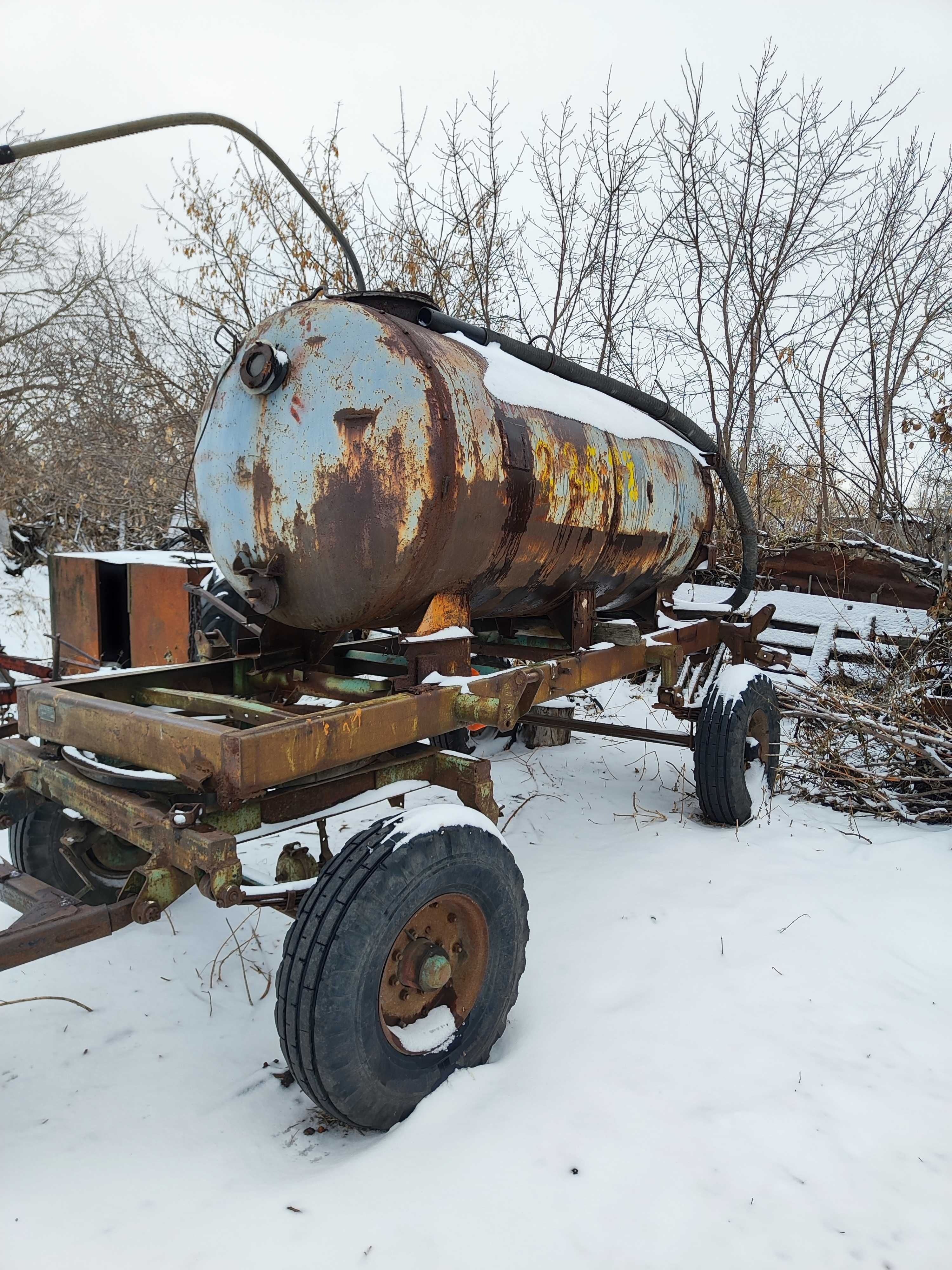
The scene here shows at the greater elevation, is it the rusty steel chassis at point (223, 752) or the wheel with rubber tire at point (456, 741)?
the rusty steel chassis at point (223, 752)

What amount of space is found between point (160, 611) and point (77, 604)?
Answer: 0.87 meters

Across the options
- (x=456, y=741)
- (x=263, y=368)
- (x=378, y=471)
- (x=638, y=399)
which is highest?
(x=638, y=399)

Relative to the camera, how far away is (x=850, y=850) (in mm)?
3883

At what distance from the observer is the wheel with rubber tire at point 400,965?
6.40ft

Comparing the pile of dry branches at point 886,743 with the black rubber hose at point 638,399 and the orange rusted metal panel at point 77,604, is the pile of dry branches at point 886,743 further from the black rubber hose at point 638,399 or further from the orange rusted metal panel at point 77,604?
the orange rusted metal panel at point 77,604

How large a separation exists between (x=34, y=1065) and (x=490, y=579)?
223cm

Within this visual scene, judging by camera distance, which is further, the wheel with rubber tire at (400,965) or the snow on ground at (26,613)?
the snow on ground at (26,613)

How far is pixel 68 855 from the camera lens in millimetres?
2854

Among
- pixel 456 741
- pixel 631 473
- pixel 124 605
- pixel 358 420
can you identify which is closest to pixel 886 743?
pixel 631 473

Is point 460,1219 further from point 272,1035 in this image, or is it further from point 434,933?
point 272,1035

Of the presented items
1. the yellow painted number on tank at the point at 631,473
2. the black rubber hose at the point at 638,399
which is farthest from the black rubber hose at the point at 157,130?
the yellow painted number on tank at the point at 631,473

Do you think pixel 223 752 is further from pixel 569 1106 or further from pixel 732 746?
pixel 732 746

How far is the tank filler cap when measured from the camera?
2670 mm

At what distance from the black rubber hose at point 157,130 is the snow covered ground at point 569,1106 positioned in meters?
2.77
